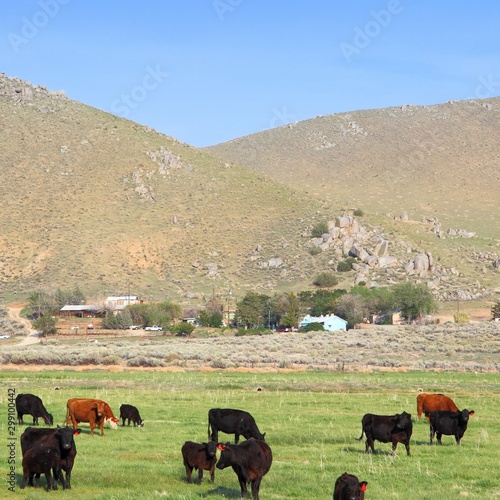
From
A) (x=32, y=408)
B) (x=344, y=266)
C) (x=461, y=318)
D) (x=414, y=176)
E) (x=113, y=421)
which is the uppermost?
(x=414, y=176)

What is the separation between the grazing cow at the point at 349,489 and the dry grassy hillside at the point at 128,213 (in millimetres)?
93621

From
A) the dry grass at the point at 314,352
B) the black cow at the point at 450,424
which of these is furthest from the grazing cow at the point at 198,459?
the dry grass at the point at 314,352

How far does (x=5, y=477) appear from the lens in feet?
59.7

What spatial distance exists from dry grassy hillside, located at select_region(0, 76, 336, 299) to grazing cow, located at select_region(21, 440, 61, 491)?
3560 inches

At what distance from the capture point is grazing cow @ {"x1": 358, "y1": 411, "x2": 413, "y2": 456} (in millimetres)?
20938

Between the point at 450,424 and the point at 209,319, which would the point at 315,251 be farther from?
the point at 450,424

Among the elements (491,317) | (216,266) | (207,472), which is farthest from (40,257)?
(207,472)

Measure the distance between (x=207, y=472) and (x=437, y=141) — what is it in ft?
604

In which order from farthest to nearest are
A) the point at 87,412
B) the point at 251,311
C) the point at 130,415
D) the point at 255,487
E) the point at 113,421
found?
1. the point at 251,311
2. the point at 130,415
3. the point at 113,421
4. the point at 87,412
5. the point at 255,487

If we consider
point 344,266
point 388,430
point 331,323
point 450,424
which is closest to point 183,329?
point 331,323

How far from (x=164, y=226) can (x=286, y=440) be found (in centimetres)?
10080

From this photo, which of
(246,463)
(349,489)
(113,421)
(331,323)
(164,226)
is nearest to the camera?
(349,489)

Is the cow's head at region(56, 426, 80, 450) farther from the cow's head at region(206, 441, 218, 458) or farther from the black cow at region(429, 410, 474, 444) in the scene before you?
the black cow at region(429, 410, 474, 444)

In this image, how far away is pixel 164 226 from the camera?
403ft
